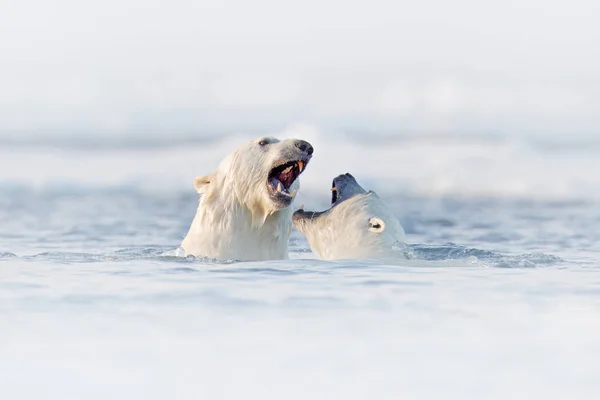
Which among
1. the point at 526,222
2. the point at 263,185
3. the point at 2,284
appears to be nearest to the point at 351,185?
the point at 263,185

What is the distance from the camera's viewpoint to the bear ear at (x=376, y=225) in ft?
43.4

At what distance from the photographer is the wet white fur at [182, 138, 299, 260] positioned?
1207 centimetres

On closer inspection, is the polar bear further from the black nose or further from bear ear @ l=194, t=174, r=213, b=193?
bear ear @ l=194, t=174, r=213, b=193

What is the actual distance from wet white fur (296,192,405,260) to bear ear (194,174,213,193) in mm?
1873

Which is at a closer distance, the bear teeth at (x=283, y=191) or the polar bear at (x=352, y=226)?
the bear teeth at (x=283, y=191)

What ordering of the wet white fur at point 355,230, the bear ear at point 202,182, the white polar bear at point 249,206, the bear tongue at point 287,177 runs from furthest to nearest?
1. the wet white fur at point 355,230
2. the bear ear at point 202,182
3. the bear tongue at point 287,177
4. the white polar bear at point 249,206

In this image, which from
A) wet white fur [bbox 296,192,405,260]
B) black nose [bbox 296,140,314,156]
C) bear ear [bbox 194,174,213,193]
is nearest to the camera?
black nose [bbox 296,140,314,156]

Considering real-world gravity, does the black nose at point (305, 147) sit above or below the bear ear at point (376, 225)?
above

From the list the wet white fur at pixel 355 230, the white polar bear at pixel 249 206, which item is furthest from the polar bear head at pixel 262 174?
the wet white fur at pixel 355 230

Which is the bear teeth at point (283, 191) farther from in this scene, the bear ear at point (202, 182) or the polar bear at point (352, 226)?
the polar bear at point (352, 226)


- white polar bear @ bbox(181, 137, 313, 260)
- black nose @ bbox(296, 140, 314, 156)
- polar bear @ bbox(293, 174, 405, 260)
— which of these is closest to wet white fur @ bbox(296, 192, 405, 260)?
polar bear @ bbox(293, 174, 405, 260)

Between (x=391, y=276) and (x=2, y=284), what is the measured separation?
384 centimetres

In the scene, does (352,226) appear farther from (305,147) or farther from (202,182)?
(202,182)

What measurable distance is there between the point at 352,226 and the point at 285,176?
1.52 metres
